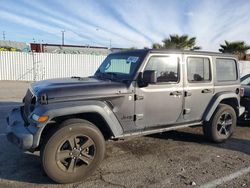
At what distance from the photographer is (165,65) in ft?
16.4

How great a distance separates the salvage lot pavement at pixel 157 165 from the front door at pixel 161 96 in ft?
2.21

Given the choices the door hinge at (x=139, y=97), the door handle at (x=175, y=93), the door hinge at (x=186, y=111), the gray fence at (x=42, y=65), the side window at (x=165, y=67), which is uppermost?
the gray fence at (x=42, y=65)

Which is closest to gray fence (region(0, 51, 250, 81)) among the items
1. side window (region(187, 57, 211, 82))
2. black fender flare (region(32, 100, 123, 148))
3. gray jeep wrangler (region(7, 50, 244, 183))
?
gray jeep wrangler (region(7, 50, 244, 183))

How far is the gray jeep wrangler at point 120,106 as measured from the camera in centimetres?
386

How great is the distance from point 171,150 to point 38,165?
8.11 ft

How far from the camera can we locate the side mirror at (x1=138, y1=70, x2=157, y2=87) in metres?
4.42

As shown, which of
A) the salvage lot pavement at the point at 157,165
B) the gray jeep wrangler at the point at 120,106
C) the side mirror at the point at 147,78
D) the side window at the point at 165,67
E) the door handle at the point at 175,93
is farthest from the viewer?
the door handle at the point at 175,93

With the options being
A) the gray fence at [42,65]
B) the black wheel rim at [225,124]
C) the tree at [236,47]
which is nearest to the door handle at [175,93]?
the black wheel rim at [225,124]

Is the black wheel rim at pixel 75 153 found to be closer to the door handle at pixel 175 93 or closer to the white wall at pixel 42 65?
the door handle at pixel 175 93

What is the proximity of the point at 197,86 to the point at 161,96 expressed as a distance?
0.97 meters

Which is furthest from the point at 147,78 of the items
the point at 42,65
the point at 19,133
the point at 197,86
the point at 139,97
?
the point at 42,65

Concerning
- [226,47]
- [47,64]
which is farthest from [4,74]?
[226,47]

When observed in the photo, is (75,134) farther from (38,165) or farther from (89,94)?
(38,165)

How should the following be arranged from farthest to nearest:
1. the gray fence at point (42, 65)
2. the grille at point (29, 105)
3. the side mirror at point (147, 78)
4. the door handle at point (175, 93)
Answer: the gray fence at point (42, 65) → the door handle at point (175, 93) → the side mirror at point (147, 78) → the grille at point (29, 105)
